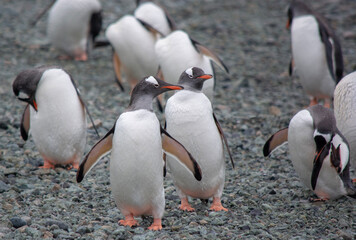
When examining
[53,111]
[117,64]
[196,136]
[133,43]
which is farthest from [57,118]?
[117,64]

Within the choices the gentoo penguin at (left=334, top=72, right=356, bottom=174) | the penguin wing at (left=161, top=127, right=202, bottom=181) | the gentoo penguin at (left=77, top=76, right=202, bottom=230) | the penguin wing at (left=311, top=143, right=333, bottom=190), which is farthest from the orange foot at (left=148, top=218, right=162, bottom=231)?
the gentoo penguin at (left=334, top=72, right=356, bottom=174)

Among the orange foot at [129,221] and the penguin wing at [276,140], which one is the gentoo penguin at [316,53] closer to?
the penguin wing at [276,140]

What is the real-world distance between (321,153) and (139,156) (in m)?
1.70

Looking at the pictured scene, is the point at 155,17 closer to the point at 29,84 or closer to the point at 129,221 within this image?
the point at 29,84

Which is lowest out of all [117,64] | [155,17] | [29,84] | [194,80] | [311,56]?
[117,64]

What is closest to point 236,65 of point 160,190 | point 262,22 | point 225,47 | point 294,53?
point 225,47

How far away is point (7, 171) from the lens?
5328 millimetres

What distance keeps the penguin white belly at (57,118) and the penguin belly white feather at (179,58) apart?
5.40 feet

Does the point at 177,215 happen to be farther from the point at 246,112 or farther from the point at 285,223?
the point at 246,112

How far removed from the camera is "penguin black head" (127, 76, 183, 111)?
4.29 m

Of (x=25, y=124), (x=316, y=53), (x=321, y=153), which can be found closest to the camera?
(x=321, y=153)

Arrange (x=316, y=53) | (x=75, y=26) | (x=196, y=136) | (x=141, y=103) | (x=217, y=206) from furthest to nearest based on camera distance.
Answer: (x=75, y=26), (x=316, y=53), (x=217, y=206), (x=196, y=136), (x=141, y=103)

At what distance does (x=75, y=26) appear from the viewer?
992 cm

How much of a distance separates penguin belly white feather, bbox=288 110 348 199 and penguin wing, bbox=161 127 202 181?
1.26 meters
